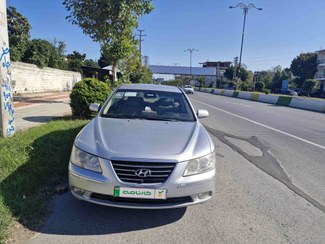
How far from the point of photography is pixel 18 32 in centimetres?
2422

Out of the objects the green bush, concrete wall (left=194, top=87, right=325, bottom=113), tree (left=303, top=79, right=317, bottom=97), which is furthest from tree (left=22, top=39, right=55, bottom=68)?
tree (left=303, top=79, right=317, bottom=97)

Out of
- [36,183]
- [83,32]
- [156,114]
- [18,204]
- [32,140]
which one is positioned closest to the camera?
[18,204]

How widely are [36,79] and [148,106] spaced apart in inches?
760

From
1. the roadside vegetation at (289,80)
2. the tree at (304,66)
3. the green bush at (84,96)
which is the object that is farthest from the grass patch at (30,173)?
the tree at (304,66)

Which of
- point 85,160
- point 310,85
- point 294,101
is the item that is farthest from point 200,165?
point 310,85

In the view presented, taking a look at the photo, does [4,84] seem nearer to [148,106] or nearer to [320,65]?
[148,106]

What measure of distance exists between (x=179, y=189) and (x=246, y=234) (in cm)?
94

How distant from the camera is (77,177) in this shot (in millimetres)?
2986

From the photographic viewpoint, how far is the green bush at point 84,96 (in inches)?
358

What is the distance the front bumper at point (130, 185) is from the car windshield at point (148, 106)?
4.77 ft

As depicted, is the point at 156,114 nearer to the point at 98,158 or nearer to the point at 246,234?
the point at 98,158

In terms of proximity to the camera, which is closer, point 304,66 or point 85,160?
point 85,160

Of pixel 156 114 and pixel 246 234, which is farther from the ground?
pixel 156 114

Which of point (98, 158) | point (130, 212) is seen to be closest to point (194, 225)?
point (130, 212)
